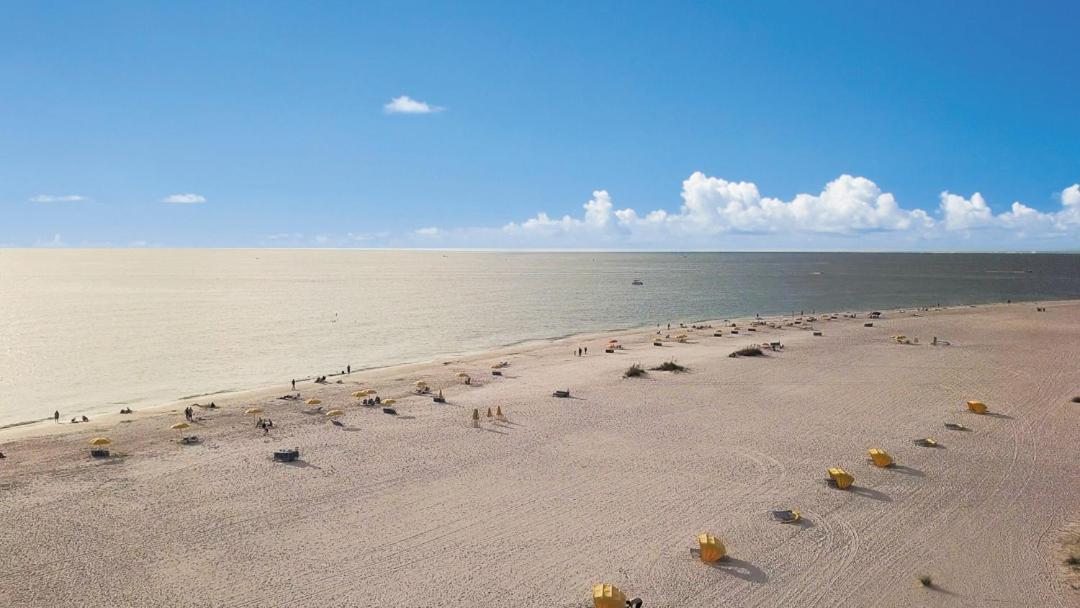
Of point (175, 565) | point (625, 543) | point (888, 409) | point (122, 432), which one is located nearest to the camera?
point (175, 565)

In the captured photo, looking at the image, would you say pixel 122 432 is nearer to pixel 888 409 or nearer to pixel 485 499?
pixel 485 499

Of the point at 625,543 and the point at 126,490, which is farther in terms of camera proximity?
the point at 126,490

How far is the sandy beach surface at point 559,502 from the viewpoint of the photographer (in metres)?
13.5

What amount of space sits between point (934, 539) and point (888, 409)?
1336cm

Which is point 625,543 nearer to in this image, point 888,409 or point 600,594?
point 600,594

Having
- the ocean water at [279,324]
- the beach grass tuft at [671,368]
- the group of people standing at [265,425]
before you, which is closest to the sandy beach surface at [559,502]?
the group of people standing at [265,425]

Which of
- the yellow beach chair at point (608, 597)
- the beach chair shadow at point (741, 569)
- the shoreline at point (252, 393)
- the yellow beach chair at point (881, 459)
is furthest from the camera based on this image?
the shoreline at point (252, 393)

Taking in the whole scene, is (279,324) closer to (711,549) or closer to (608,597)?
(711,549)

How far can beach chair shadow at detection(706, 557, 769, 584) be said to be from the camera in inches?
543

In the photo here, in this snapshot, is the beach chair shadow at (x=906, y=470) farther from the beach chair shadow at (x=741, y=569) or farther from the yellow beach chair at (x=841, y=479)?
the beach chair shadow at (x=741, y=569)

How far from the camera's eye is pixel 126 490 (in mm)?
18500

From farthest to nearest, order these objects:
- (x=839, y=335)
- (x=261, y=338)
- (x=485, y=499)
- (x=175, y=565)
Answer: (x=261, y=338) → (x=839, y=335) → (x=485, y=499) → (x=175, y=565)

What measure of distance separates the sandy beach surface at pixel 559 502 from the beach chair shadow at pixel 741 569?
6 cm

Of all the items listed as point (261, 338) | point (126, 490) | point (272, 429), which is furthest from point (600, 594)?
point (261, 338)
